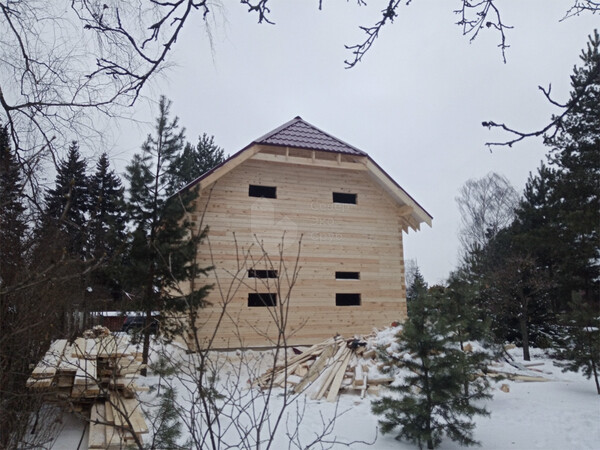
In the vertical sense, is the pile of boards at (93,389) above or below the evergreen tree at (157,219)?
below

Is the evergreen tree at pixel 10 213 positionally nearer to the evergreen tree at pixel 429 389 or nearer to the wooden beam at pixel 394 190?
the evergreen tree at pixel 429 389

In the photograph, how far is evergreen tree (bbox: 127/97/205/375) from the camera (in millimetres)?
9805

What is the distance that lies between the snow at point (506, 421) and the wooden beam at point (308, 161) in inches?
266

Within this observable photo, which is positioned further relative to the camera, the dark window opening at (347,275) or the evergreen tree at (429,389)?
the dark window opening at (347,275)

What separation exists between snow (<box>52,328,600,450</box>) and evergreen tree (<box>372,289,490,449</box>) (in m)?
0.43

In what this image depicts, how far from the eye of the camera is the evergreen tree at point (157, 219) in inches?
386

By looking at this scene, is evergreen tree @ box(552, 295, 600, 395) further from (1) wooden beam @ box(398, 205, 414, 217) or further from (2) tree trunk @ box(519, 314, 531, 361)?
(1) wooden beam @ box(398, 205, 414, 217)

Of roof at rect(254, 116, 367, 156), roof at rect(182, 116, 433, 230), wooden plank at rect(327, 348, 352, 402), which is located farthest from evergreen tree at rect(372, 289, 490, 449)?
roof at rect(254, 116, 367, 156)

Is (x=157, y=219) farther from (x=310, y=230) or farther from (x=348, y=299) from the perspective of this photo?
(x=348, y=299)

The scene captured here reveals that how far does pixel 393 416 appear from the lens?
6.00m

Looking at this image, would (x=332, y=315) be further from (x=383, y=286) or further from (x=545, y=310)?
(x=545, y=310)

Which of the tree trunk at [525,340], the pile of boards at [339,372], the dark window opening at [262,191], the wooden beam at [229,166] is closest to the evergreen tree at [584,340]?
the pile of boards at [339,372]

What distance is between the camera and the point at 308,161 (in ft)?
44.7

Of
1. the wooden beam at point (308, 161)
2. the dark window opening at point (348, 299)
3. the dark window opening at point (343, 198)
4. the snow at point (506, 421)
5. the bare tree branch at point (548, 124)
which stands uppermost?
the wooden beam at point (308, 161)
